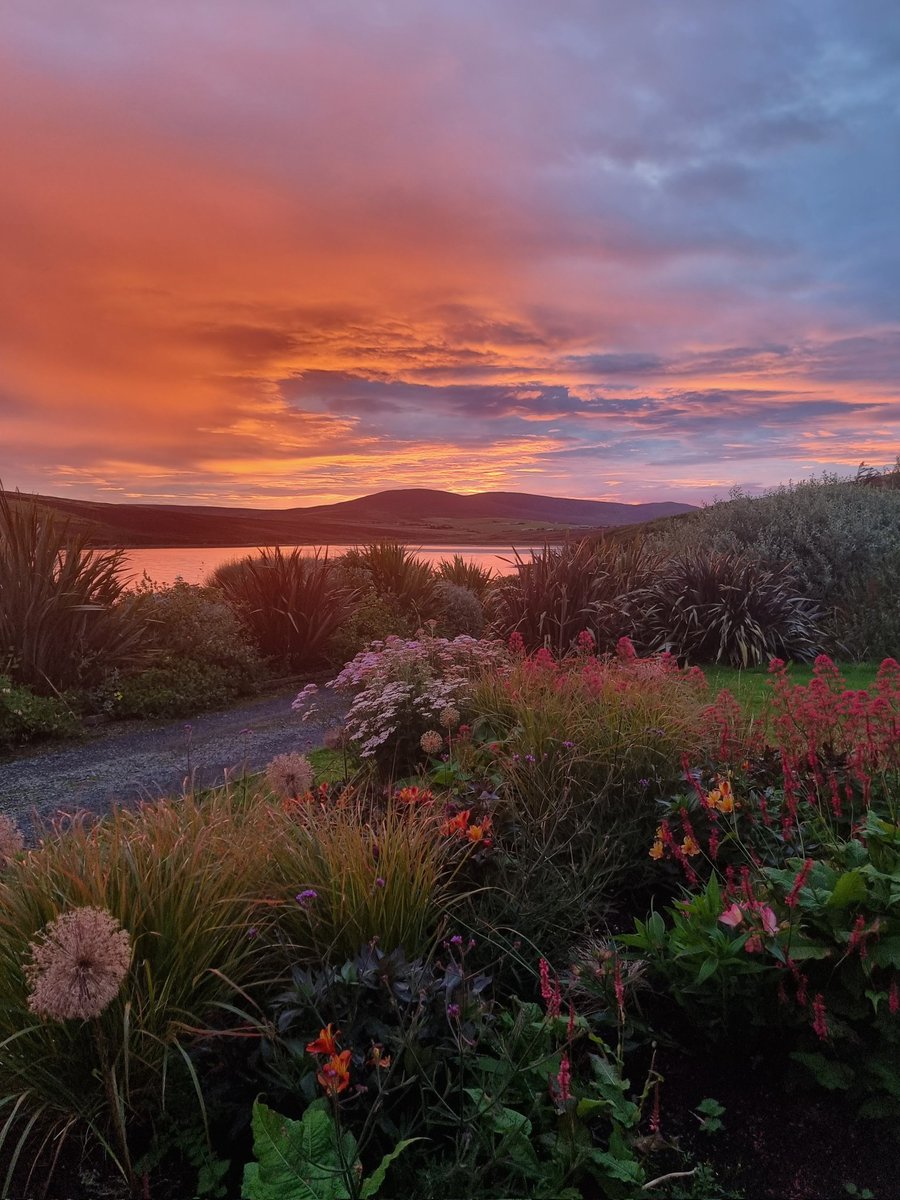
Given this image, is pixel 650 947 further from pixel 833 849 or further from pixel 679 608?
pixel 679 608

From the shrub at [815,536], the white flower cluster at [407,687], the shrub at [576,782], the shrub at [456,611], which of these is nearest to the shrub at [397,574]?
the shrub at [456,611]

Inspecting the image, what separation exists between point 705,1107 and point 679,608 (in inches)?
340

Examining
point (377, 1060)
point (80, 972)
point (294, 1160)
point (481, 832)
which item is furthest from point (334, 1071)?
point (481, 832)

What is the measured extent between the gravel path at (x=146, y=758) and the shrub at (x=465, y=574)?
733 centimetres

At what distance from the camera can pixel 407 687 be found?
5516 millimetres

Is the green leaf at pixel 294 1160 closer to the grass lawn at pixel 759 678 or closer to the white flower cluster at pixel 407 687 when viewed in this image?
the white flower cluster at pixel 407 687

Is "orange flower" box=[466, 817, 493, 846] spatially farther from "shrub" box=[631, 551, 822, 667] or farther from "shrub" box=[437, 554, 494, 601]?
"shrub" box=[437, 554, 494, 601]

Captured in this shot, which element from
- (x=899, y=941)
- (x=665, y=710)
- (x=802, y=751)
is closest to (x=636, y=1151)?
(x=899, y=941)

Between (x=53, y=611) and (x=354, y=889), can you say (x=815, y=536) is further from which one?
(x=354, y=889)

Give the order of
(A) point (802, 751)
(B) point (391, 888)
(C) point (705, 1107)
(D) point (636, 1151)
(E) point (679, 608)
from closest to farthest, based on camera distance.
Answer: (D) point (636, 1151) → (C) point (705, 1107) → (B) point (391, 888) → (A) point (802, 751) → (E) point (679, 608)

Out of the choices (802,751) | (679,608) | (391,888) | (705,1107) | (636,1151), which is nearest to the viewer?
(636,1151)

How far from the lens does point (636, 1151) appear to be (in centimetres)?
228

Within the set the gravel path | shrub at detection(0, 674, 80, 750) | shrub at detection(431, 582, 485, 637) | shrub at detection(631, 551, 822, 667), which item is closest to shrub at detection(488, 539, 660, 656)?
shrub at detection(631, 551, 822, 667)

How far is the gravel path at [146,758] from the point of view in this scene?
635 cm
